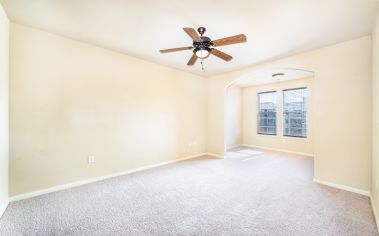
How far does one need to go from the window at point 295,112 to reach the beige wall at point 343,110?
282 centimetres

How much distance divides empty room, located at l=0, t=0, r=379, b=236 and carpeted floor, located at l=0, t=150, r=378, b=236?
0.02 metres

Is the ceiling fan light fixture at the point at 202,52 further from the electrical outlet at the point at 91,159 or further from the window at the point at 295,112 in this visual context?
the window at the point at 295,112

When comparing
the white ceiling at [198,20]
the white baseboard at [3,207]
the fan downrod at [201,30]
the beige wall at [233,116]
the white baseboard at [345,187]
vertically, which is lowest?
the white baseboard at [345,187]

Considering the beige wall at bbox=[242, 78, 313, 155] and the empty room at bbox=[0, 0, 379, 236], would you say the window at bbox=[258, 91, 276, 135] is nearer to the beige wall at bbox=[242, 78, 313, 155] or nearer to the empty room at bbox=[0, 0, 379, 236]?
the beige wall at bbox=[242, 78, 313, 155]

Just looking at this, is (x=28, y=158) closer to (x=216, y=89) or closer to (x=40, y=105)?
(x=40, y=105)

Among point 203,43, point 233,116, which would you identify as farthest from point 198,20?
point 233,116

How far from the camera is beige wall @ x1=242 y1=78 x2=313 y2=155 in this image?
5551 millimetres

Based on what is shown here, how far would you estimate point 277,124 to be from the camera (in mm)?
6359

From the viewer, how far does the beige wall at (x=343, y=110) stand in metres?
2.80

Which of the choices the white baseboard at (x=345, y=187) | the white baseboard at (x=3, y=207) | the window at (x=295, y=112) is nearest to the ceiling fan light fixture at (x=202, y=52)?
the white baseboard at (x=345, y=187)

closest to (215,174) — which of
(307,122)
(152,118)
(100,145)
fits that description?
(152,118)

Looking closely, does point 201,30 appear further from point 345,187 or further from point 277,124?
point 277,124

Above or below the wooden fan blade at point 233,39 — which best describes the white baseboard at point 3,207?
below

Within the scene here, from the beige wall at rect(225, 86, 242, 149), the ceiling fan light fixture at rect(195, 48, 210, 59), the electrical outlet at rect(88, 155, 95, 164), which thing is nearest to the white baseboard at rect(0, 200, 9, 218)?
the electrical outlet at rect(88, 155, 95, 164)
